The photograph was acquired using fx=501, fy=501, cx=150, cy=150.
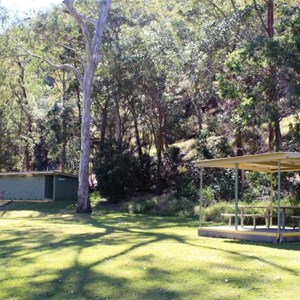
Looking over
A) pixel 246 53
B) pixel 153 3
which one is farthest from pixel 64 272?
pixel 153 3

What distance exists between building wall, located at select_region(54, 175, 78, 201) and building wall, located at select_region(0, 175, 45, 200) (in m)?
1.00

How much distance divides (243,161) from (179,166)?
71.6 ft

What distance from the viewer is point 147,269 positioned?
27.6 feet

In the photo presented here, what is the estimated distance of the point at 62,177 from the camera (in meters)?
35.7

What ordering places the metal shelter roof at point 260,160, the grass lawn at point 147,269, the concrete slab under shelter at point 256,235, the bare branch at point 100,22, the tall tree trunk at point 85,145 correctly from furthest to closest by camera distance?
the tall tree trunk at point 85,145 → the bare branch at point 100,22 → the concrete slab under shelter at point 256,235 → the metal shelter roof at point 260,160 → the grass lawn at point 147,269

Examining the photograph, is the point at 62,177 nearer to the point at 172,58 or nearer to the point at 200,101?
the point at 200,101

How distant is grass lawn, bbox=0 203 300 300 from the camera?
701cm

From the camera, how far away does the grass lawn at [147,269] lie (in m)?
7.01

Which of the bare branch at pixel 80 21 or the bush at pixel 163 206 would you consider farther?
the bare branch at pixel 80 21

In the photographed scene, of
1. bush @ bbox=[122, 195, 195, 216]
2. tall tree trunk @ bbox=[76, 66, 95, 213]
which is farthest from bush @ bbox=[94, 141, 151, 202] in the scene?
tall tree trunk @ bbox=[76, 66, 95, 213]

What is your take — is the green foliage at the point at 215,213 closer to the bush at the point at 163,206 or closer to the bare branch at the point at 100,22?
the bush at the point at 163,206

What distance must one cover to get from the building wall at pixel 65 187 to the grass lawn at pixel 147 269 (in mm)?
22621

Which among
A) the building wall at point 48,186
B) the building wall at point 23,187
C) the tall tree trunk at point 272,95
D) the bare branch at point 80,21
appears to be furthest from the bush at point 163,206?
the building wall at point 23,187

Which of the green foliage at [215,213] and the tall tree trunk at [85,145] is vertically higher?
the tall tree trunk at [85,145]
